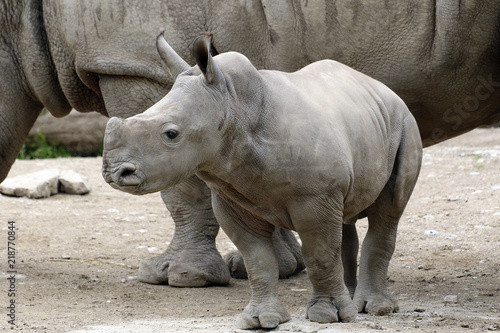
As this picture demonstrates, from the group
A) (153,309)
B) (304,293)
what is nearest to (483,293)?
(304,293)

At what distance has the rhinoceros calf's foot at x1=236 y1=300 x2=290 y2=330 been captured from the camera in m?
3.69

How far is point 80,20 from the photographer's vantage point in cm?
488

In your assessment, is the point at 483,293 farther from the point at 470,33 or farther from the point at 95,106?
the point at 95,106

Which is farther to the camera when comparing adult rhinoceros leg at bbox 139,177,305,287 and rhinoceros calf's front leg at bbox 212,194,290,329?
adult rhinoceros leg at bbox 139,177,305,287

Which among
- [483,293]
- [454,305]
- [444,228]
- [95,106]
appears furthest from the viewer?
[444,228]

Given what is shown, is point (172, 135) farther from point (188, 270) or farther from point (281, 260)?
point (281, 260)

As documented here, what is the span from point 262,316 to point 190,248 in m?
1.61

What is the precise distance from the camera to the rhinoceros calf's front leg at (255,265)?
12.2 ft

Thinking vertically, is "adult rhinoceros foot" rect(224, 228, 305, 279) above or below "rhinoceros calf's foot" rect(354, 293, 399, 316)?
below

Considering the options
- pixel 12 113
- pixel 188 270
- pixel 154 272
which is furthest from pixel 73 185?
pixel 188 270

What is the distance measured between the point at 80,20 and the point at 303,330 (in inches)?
89.2

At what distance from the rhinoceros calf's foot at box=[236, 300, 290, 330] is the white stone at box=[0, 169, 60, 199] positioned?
450 cm

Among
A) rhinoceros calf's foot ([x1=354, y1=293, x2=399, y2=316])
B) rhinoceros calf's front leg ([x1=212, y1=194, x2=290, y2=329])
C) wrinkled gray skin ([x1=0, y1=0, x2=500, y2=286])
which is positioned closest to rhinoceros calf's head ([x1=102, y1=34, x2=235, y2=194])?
rhinoceros calf's front leg ([x1=212, y1=194, x2=290, y2=329])

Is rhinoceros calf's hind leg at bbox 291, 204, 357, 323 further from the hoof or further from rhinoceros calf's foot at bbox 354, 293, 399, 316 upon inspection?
the hoof
